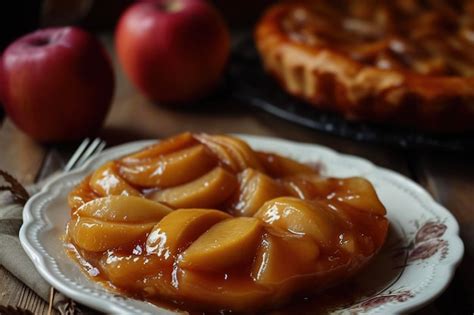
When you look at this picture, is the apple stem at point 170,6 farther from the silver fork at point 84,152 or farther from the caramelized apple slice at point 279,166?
the caramelized apple slice at point 279,166

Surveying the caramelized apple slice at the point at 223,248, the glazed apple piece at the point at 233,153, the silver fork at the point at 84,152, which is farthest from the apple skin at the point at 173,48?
the caramelized apple slice at the point at 223,248

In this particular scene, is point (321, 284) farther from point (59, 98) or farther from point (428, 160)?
point (59, 98)

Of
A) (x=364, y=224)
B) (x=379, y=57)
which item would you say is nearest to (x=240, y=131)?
(x=379, y=57)

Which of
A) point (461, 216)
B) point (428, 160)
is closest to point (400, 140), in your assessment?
point (428, 160)

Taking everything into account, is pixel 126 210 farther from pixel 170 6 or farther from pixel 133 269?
pixel 170 6

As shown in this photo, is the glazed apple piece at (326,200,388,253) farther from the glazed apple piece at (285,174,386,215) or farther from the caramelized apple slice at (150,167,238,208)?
the caramelized apple slice at (150,167,238,208)

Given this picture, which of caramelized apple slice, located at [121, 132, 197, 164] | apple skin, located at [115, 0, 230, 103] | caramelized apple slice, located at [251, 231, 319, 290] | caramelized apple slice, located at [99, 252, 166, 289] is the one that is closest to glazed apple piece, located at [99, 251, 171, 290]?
caramelized apple slice, located at [99, 252, 166, 289]
